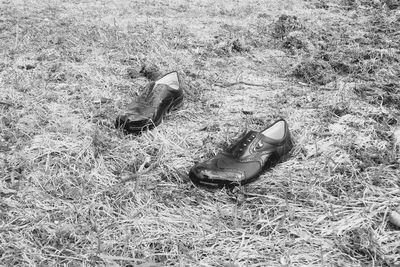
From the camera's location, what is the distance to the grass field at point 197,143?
1570mm

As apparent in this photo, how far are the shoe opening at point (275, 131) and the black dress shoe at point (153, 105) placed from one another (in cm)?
68

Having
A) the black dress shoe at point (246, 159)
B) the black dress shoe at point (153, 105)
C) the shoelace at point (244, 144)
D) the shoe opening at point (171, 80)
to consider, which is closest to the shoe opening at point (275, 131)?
the black dress shoe at point (246, 159)

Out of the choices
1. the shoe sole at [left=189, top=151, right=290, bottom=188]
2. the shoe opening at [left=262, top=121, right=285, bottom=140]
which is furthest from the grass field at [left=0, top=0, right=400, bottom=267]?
the shoe opening at [left=262, top=121, right=285, bottom=140]

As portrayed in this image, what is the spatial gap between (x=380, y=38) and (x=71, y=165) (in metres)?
2.94

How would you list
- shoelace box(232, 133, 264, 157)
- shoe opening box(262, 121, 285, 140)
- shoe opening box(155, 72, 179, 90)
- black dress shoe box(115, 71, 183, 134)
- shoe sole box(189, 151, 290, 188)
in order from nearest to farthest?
shoe sole box(189, 151, 290, 188) → shoelace box(232, 133, 264, 157) → shoe opening box(262, 121, 285, 140) → black dress shoe box(115, 71, 183, 134) → shoe opening box(155, 72, 179, 90)

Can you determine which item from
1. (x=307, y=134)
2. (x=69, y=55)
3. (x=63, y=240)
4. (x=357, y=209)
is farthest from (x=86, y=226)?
(x=69, y=55)

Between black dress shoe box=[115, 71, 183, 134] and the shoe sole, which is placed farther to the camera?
black dress shoe box=[115, 71, 183, 134]

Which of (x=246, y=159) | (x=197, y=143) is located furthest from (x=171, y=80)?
(x=246, y=159)

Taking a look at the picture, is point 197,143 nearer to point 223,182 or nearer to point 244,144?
point 244,144

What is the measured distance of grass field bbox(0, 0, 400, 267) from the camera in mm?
1570

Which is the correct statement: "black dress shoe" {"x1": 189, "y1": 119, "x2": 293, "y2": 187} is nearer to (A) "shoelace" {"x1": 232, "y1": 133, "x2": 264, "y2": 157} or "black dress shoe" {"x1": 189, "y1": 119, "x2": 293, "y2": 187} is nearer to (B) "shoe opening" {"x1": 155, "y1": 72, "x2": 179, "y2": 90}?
(A) "shoelace" {"x1": 232, "y1": 133, "x2": 264, "y2": 157}

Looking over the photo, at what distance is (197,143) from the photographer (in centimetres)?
229

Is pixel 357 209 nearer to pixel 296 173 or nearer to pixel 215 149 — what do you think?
pixel 296 173

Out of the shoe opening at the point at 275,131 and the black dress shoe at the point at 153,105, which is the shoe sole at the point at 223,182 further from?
the black dress shoe at the point at 153,105
